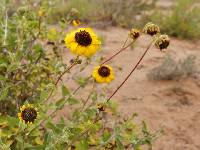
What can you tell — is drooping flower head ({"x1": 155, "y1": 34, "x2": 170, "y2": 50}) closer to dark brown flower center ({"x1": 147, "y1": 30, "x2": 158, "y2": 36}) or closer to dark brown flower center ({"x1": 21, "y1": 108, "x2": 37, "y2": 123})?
dark brown flower center ({"x1": 147, "y1": 30, "x2": 158, "y2": 36})

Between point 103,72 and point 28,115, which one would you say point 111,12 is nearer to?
point 103,72

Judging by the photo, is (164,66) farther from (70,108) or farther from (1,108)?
(1,108)

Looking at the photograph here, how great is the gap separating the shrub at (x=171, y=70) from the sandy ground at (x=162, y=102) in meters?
0.06

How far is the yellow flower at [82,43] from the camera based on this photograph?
8.13 feet

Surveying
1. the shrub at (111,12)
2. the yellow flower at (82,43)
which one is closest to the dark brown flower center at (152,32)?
the yellow flower at (82,43)

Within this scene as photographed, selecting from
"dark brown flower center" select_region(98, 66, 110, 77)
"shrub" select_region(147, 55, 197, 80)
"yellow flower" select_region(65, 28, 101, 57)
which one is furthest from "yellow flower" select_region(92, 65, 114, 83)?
"shrub" select_region(147, 55, 197, 80)

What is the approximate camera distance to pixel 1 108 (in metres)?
3.60

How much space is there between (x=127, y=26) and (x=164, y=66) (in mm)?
2591

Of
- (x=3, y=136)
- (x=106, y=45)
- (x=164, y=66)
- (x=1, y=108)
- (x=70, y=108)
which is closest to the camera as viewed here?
(x=3, y=136)

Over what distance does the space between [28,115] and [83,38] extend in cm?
51

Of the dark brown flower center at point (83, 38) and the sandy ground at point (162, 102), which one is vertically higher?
the dark brown flower center at point (83, 38)

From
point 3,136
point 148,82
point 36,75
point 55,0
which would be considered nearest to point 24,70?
point 36,75

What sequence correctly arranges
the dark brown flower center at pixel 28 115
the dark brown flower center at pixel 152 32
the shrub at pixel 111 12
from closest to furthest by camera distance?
the dark brown flower center at pixel 28 115, the dark brown flower center at pixel 152 32, the shrub at pixel 111 12

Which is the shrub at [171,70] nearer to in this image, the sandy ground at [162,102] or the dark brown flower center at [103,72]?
the sandy ground at [162,102]
